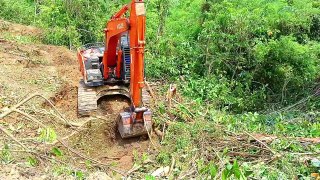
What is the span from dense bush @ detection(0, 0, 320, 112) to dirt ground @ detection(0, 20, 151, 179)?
239cm

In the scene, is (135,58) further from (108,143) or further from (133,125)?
(108,143)

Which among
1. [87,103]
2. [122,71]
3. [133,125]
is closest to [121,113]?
[133,125]

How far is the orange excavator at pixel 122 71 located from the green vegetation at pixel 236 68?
2.18 feet

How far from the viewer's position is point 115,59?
28.6ft

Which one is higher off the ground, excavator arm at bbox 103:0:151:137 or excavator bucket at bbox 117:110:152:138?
excavator arm at bbox 103:0:151:137

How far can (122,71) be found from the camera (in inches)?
336

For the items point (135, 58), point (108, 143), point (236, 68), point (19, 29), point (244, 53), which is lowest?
point (108, 143)

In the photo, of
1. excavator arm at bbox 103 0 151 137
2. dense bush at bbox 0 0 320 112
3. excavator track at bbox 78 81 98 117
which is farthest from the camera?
dense bush at bbox 0 0 320 112

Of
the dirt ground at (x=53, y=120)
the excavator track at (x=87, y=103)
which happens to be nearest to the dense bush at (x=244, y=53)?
the dirt ground at (x=53, y=120)

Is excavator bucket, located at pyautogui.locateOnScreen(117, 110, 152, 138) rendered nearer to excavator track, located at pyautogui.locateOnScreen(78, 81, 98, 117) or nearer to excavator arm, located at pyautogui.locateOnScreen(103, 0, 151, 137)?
excavator arm, located at pyautogui.locateOnScreen(103, 0, 151, 137)

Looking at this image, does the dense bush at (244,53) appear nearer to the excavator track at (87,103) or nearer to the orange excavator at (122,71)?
the orange excavator at (122,71)

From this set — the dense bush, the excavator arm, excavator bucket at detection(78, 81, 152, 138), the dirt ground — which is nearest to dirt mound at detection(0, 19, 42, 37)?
the dirt ground

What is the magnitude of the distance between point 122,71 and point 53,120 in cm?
164

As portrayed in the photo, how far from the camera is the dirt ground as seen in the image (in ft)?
19.7
